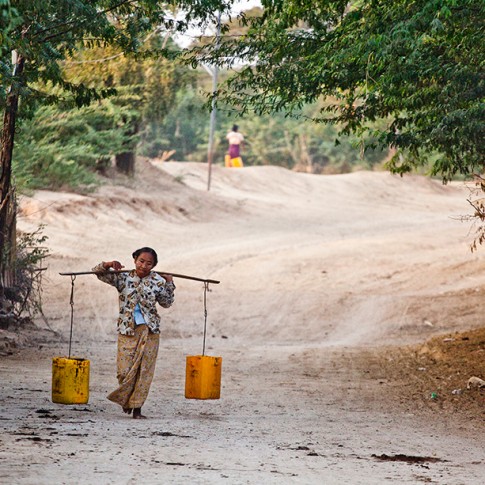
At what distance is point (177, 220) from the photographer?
31.2m

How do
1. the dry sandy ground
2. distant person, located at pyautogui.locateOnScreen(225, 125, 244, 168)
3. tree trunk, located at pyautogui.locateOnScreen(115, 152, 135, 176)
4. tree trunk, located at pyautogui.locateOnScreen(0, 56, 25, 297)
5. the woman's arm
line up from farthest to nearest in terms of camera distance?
distant person, located at pyautogui.locateOnScreen(225, 125, 244, 168) < tree trunk, located at pyautogui.locateOnScreen(115, 152, 135, 176) < tree trunk, located at pyautogui.locateOnScreen(0, 56, 25, 297) < the woman's arm < the dry sandy ground

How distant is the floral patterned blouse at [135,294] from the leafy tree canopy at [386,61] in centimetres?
288

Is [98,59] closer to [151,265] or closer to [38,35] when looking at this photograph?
[38,35]

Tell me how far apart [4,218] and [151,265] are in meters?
5.84

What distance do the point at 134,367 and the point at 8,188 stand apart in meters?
5.63

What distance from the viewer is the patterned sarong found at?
9242 mm

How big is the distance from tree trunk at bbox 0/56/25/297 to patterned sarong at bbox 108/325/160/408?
3392mm

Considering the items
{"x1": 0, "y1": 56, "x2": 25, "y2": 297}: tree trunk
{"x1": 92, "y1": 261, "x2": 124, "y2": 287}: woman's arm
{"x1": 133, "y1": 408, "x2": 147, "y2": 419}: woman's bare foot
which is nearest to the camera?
{"x1": 92, "y1": 261, "x2": 124, "y2": 287}: woman's arm

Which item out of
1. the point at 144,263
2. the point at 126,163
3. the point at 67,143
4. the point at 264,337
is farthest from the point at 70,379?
the point at 126,163

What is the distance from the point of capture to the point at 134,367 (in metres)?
9.25

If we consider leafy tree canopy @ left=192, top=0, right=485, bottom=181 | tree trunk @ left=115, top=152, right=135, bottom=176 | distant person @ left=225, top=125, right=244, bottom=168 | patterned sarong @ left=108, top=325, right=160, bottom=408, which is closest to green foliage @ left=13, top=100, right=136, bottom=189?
tree trunk @ left=115, top=152, right=135, bottom=176

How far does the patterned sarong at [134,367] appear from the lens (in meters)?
9.24

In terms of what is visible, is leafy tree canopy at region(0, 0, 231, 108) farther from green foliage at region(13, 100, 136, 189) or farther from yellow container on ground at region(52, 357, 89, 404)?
green foliage at region(13, 100, 136, 189)

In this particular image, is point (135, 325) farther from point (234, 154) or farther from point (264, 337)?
point (234, 154)
